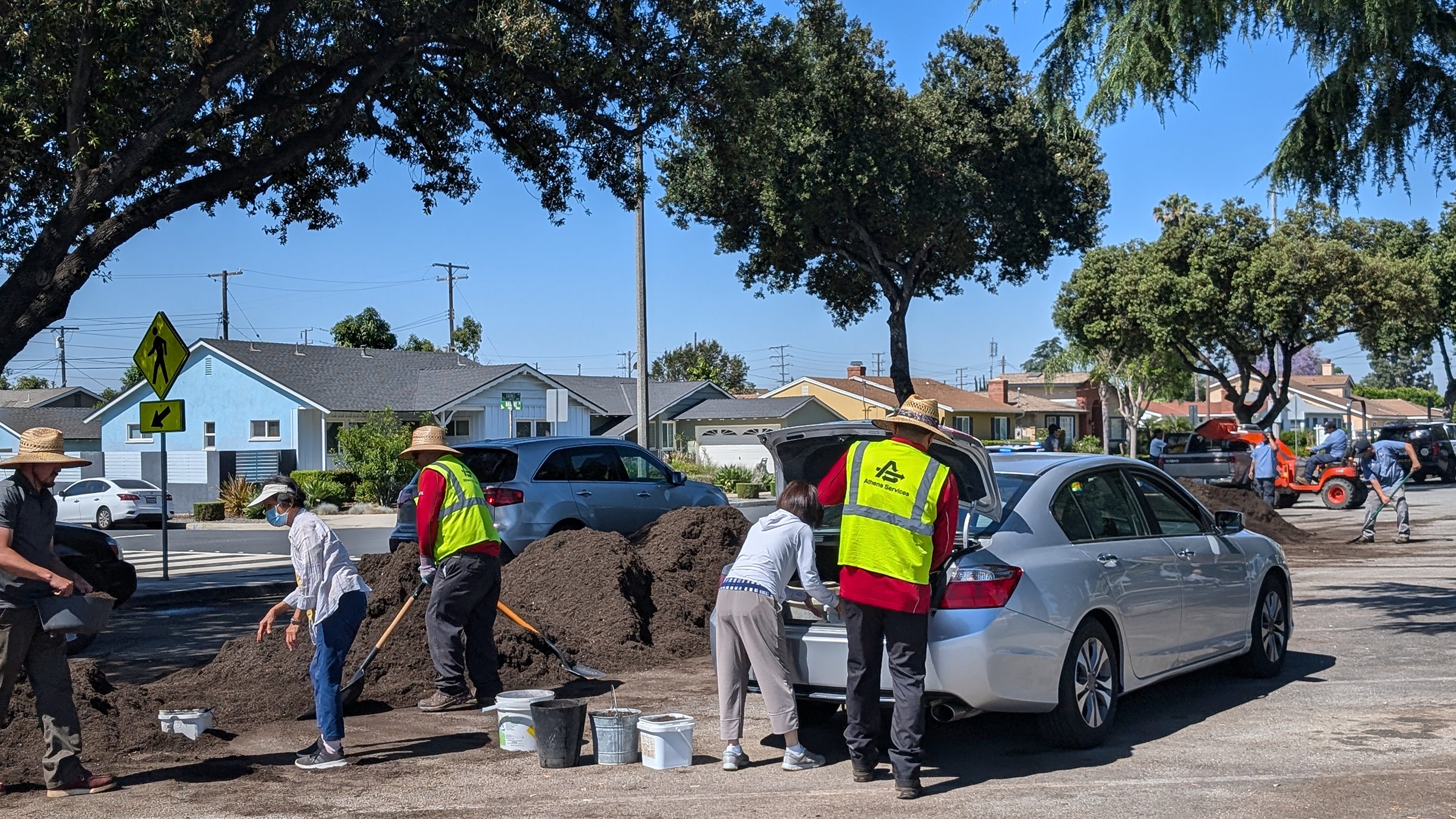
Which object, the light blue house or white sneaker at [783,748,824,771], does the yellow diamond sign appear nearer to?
white sneaker at [783,748,824,771]

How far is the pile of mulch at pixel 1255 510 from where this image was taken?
19328mm

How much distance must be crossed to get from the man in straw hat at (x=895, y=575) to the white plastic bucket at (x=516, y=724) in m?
1.77

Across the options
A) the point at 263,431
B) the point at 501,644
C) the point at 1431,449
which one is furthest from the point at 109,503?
the point at 1431,449

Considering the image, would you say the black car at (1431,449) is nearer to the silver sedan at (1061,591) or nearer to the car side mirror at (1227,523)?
the car side mirror at (1227,523)

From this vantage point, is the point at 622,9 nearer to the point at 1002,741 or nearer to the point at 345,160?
the point at 345,160

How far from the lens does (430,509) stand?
27.1 feet

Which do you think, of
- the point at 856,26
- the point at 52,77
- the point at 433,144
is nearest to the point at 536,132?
the point at 433,144

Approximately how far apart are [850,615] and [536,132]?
12.5 m

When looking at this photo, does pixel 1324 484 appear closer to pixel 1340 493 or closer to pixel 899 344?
pixel 1340 493

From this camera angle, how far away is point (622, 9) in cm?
1591

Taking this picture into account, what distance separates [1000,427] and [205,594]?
72442 mm

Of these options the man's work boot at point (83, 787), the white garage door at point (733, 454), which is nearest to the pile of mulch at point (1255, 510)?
the man's work boot at point (83, 787)

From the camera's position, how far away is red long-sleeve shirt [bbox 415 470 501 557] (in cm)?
825

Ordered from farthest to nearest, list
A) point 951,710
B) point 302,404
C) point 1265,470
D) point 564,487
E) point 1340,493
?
1. point 302,404
2. point 1340,493
3. point 1265,470
4. point 564,487
5. point 951,710
